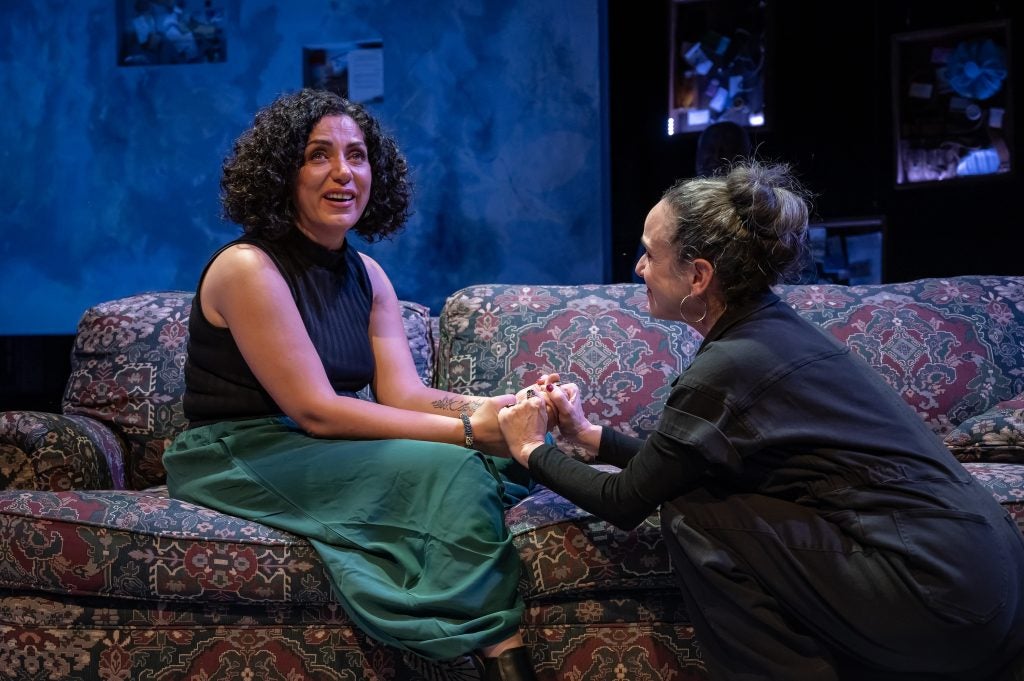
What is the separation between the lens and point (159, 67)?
479 cm

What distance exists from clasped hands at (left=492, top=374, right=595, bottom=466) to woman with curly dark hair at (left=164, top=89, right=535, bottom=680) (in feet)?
0.28

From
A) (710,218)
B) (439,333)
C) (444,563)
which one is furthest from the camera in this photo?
(439,333)

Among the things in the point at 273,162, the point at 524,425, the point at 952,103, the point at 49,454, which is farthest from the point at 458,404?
the point at 952,103

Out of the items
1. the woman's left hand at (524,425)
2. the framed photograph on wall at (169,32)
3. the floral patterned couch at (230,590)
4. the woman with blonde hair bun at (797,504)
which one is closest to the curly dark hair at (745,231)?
the woman with blonde hair bun at (797,504)

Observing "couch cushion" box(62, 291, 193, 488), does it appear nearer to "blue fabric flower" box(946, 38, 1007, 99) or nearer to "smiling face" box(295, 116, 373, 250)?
"smiling face" box(295, 116, 373, 250)

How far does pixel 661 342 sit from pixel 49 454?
1.63 meters

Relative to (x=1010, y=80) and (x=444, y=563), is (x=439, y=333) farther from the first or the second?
(x=1010, y=80)

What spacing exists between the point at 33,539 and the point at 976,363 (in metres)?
2.42

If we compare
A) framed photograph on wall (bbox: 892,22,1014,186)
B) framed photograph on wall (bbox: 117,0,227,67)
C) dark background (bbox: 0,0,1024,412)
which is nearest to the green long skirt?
dark background (bbox: 0,0,1024,412)

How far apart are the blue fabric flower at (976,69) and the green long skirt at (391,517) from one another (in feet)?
9.10

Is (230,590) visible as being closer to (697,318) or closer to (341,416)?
(341,416)

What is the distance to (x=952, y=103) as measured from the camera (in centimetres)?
392

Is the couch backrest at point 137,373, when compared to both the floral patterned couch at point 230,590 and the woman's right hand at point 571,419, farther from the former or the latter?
the woman's right hand at point 571,419

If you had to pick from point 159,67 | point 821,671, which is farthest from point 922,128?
point 159,67
